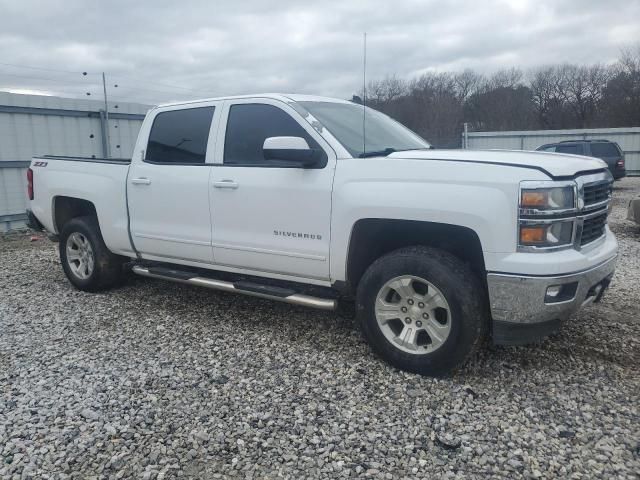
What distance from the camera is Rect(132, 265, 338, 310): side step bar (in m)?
3.96

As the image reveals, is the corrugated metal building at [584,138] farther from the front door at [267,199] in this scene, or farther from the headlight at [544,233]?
the headlight at [544,233]

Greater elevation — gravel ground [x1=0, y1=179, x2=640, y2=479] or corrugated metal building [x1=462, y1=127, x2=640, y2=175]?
corrugated metal building [x1=462, y1=127, x2=640, y2=175]

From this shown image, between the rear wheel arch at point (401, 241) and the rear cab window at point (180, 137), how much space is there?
170 centimetres

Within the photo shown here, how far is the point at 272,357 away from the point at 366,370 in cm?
75

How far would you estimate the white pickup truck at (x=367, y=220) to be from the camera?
3.19 m

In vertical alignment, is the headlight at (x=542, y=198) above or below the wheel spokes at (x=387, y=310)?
above

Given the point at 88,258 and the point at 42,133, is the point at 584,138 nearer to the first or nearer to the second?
the point at 42,133

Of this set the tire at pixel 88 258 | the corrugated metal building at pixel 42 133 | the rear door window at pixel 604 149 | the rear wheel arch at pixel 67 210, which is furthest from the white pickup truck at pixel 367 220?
the rear door window at pixel 604 149

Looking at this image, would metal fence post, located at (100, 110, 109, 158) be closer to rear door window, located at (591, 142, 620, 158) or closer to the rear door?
the rear door

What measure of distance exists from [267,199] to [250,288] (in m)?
0.77

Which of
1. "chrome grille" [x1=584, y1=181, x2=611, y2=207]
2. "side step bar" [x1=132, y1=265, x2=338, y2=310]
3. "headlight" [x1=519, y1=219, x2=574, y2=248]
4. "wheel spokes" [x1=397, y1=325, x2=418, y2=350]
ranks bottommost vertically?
"wheel spokes" [x1=397, y1=325, x2=418, y2=350]

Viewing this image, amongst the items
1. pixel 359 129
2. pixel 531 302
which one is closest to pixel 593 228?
pixel 531 302

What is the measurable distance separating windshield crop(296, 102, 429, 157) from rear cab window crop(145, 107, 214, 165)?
1.00m

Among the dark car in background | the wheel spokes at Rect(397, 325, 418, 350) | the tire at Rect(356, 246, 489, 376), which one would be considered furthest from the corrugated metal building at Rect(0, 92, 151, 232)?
the dark car in background
